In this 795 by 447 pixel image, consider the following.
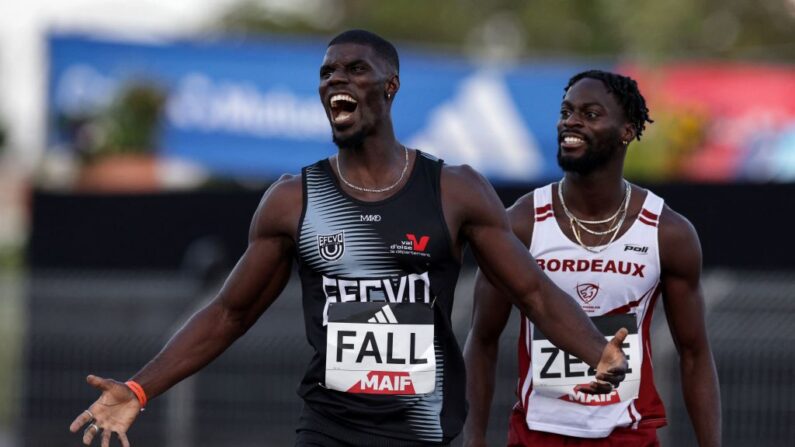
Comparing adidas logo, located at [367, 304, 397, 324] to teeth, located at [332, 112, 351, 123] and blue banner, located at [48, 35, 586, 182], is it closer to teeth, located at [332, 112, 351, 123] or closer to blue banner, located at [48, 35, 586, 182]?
teeth, located at [332, 112, 351, 123]

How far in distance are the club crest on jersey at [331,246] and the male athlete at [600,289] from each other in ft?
3.19

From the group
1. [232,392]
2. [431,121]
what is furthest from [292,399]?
[431,121]

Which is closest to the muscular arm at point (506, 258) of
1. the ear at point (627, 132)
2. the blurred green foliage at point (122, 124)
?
the ear at point (627, 132)

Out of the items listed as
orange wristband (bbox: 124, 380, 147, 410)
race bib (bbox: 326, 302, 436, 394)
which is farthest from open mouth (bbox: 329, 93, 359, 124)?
orange wristband (bbox: 124, 380, 147, 410)

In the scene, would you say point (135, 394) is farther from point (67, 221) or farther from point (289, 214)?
point (67, 221)

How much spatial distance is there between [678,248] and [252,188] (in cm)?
893

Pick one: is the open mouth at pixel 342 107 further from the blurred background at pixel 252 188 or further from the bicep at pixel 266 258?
the blurred background at pixel 252 188

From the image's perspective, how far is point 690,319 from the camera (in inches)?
236

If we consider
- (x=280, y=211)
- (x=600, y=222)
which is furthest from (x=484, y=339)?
(x=280, y=211)

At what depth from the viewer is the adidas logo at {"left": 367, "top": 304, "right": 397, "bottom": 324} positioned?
17.2 ft

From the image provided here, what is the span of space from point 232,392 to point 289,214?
24.4 feet

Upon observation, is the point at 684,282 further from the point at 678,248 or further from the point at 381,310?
the point at 381,310

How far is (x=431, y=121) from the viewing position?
1842 cm

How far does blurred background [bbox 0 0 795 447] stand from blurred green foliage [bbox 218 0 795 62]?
252 mm
